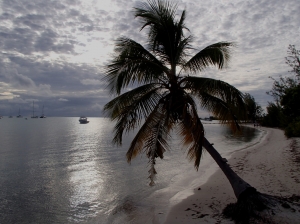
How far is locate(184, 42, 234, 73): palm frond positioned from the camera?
309 inches

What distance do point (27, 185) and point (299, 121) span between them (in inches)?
1150

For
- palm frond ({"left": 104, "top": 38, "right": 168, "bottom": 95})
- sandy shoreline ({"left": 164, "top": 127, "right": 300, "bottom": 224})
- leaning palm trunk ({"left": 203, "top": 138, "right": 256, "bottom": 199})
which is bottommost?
sandy shoreline ({"left": 164, "top": 127, "right": 300, "bottom": 224})

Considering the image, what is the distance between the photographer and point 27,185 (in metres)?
14.1

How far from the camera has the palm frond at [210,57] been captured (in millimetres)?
7836

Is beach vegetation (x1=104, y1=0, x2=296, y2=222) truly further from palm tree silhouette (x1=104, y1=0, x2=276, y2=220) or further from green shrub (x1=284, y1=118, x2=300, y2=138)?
green shrub (x1=284, y1=118, x2=300, y2=138)

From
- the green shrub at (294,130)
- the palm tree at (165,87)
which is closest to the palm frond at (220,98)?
the palm tree at (165,87)

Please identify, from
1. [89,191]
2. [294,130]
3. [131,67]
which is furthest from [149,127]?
[294,130]

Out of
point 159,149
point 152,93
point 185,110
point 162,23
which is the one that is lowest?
point 159,149

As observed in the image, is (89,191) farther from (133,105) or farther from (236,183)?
(236,183)

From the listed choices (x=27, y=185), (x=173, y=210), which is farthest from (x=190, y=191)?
(x=27, y=185)

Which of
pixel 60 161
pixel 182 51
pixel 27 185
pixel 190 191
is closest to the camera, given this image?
pixel 182 51

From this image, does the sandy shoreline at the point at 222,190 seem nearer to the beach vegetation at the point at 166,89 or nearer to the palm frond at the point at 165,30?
the beach vegetation at the point at 166,89

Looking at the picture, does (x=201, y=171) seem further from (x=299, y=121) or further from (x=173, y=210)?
(x=299, y=121)

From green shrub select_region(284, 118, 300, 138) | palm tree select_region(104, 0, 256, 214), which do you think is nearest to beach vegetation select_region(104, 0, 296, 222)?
palm tree select_region(104, 0, 256, 214)
